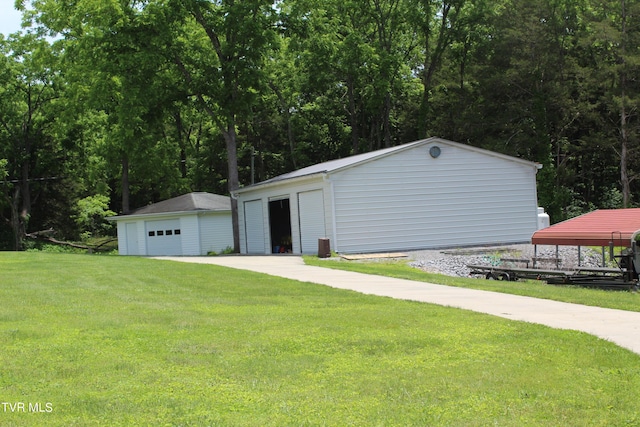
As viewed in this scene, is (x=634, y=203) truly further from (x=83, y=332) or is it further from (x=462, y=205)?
(x=83, y=332)

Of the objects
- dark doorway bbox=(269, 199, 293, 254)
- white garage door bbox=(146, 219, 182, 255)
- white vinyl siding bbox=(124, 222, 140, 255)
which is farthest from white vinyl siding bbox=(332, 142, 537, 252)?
white vinyl siding bbox=(124, 222, 140, 255)

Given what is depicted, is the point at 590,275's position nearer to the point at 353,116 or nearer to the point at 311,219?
the point at 311,219

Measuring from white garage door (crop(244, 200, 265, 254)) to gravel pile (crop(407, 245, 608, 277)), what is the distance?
8.47 metres

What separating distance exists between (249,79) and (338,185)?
9.02 meters

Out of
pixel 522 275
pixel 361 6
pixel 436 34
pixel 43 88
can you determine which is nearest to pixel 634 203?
pixel 436 34

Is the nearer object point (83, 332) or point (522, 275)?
point (83, 332)

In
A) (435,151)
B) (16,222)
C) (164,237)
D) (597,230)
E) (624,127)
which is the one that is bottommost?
(597,230)

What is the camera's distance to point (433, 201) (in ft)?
87.4

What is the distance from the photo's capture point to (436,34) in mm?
49312

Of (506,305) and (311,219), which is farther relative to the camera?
(311,219)

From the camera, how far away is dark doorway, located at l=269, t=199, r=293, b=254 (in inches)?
1222

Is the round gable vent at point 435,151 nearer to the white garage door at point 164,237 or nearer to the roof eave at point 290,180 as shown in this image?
the roof eave at point 290,180

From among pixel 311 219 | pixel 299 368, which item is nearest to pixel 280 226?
pixel 311 219

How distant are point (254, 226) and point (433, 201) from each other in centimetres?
891
